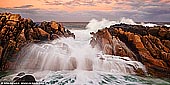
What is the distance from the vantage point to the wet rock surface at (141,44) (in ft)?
16.1

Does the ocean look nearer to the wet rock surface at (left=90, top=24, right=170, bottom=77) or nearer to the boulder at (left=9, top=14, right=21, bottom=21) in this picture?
the wet rock surface at (left=90, top=24, right=170, bottom=77)

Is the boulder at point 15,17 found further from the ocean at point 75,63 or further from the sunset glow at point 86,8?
the ocean at point 75,63

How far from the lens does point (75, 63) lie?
4918mm

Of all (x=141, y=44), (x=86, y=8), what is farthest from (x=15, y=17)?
(x=141, y=44)

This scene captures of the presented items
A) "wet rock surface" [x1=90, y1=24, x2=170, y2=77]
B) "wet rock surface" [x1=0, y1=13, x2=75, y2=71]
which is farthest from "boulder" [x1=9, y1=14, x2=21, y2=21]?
"wet rock surface" [x1=90, y1=24, x2=170, y2=77]

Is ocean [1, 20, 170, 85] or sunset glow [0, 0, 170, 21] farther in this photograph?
sunset glow [0, 0, 170, 21]

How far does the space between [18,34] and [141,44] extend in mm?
1808

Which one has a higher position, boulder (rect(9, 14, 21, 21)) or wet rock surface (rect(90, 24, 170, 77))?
boulder (rect(9, 14, 21, 21))

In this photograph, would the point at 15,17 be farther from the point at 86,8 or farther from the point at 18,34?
the point at 86,8

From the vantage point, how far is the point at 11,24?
5.00m

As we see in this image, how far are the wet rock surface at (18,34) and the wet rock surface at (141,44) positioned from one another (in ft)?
1.65

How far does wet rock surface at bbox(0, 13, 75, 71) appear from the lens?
195 inches

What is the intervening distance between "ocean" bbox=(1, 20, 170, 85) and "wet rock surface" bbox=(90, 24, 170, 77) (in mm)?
85

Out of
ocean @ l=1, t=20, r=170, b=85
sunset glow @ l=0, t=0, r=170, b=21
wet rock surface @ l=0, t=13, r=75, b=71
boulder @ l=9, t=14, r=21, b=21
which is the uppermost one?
sunset glow @ l=0, t=0, r=170, b=21
